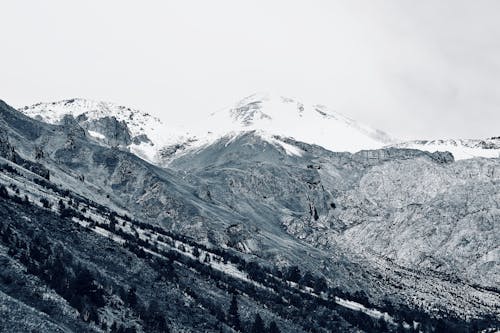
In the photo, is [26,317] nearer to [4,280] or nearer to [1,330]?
[1,330]

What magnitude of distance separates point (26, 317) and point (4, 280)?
23.1 meters

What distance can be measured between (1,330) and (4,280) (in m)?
30.4

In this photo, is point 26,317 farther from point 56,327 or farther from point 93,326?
point 93,326

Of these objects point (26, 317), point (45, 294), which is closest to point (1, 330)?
point (26, 317)

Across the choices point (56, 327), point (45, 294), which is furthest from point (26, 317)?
point (45, 294)

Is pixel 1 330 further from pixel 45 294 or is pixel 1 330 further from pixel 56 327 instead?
pixel 45 294

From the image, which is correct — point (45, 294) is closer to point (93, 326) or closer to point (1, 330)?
point (93, 326)

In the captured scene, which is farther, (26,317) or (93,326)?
(93,326)

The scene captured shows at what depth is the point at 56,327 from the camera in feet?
588

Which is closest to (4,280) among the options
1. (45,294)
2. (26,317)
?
(45,294)

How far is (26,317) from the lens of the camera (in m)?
179

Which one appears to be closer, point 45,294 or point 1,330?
point 1,330

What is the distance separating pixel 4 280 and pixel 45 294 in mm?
10528

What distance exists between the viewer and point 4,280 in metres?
199
